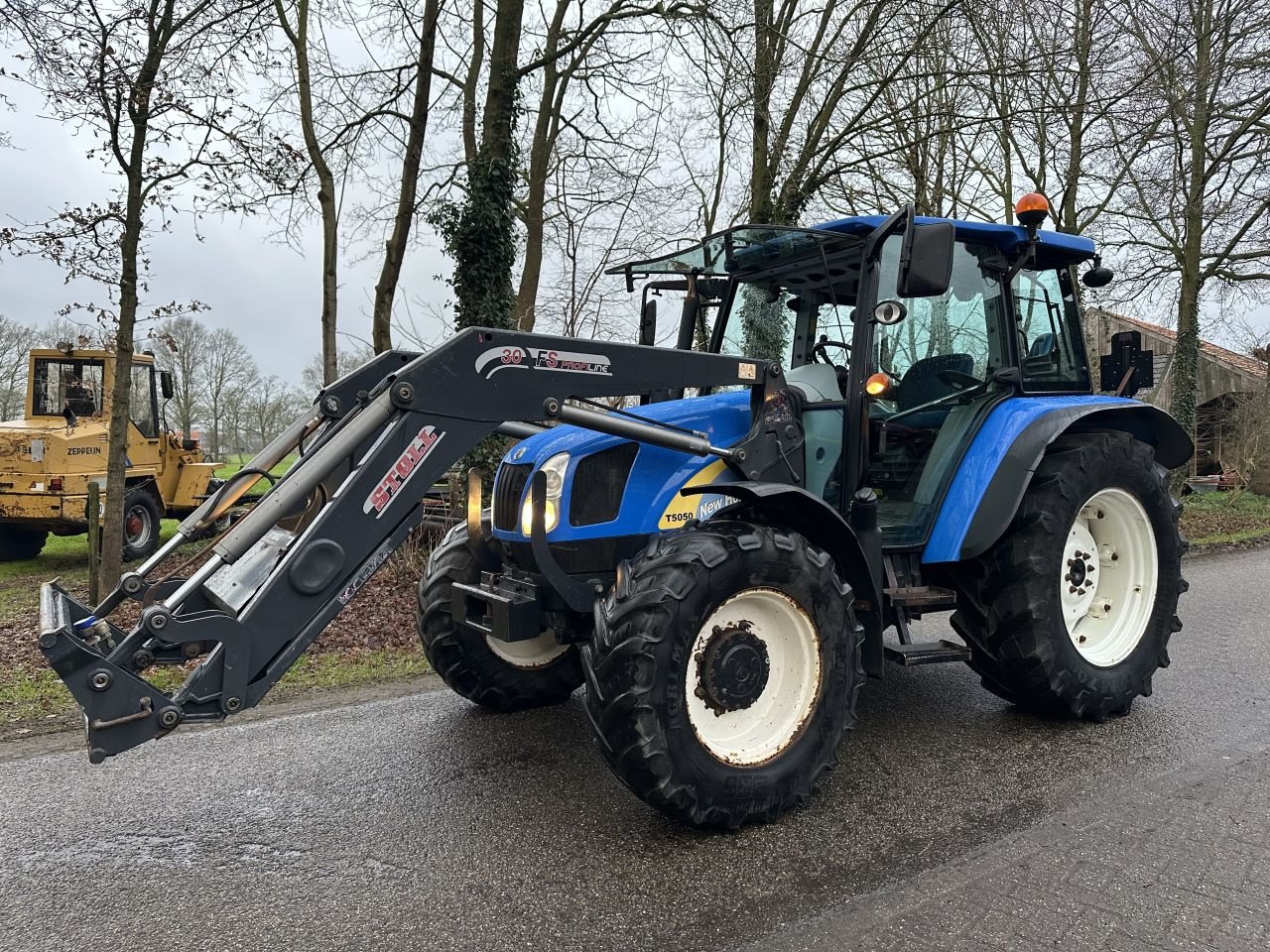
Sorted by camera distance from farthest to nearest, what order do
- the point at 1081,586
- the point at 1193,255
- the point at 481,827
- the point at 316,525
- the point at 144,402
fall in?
the point at 1193,255
the point at 144,402
the point at 1081,586
the point at 481,827
the point at 316,525

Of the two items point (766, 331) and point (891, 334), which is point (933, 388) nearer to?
point (891, 334)

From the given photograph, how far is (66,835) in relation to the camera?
3.11 m

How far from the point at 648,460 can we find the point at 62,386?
11132 millimetres

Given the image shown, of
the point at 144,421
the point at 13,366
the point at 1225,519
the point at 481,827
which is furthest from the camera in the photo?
the point at 13,366

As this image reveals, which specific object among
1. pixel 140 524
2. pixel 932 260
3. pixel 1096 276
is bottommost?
pixel 140 524

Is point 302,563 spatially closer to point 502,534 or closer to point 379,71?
point 502,534

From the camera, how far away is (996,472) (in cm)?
396

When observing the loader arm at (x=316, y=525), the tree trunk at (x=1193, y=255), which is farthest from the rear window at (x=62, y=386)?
the tree trunk at (x=1193, y=255)

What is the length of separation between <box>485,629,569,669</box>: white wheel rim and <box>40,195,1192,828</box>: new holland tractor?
0.04 feet

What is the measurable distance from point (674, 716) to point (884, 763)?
49.5 inches

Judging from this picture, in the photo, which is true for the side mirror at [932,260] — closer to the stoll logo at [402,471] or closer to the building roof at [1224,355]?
the stoll logo at [402,471]

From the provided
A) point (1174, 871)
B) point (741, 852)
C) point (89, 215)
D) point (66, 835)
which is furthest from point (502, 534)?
point (89, 215)

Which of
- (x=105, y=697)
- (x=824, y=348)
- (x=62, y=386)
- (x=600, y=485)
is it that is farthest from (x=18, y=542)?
(x=824, y=348)

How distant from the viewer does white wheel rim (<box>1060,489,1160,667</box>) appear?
14.5 feet
